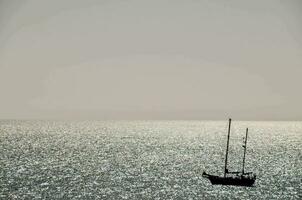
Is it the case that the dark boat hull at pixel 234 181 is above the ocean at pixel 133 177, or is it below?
above

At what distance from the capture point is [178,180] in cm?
11038

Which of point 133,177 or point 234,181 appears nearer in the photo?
point 234,181

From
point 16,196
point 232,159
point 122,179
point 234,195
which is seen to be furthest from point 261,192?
point 232,159

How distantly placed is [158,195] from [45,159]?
233 feet

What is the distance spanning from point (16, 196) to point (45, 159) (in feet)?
224

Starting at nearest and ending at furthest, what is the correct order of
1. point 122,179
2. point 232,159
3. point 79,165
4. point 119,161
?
1. point 122,179
2. point 79,165
3. point 119,161
4. point 232,159

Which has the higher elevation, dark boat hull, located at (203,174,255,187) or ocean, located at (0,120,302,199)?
dark boat hull, located at (203,174,255,187)

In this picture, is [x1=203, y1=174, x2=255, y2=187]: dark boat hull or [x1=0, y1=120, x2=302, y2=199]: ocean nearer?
[x1=0, y1=120, x2=302, y2=199]: ocean

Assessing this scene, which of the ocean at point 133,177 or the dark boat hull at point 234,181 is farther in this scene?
the dark boat hull at point 234,181

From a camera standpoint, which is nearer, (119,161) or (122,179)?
(122,179)

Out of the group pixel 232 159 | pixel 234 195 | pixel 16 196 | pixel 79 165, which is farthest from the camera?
pixel 232 159

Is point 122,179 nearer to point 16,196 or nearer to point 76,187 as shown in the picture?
point 76,187

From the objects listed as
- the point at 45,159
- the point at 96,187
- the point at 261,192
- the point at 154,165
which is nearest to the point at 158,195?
the point at 96,187

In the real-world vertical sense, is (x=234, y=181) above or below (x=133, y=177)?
above
